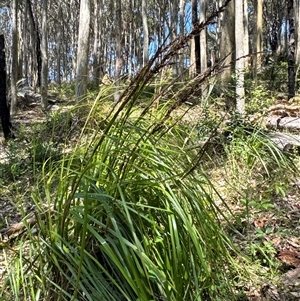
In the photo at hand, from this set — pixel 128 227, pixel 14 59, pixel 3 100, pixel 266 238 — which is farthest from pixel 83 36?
pixel 128 227

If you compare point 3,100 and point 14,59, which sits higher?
point 14,59

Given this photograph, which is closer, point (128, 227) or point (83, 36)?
point (128, 227)

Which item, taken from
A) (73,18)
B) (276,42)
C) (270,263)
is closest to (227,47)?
(270,263)

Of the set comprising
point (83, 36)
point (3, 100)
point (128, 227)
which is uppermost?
point (83, 36)

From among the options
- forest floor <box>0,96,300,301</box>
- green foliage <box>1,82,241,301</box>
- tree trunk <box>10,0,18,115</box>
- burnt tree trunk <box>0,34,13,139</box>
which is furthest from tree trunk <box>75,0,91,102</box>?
green foliage <box>1,82,241,301</box>

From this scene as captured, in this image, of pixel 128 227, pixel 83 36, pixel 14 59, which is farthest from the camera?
pixel 14 59

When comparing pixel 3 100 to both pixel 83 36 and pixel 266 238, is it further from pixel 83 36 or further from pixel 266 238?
pixel 266 238

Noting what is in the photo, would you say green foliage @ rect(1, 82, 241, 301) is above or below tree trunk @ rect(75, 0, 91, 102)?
below

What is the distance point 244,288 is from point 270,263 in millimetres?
269

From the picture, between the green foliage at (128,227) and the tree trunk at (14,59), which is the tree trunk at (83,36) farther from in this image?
the green foliage at (128,227)

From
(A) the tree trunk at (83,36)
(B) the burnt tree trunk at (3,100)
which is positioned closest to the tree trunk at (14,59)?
(B) the burnt tree trunk at (3,100)

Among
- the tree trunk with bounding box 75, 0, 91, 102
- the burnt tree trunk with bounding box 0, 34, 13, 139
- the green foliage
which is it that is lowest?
the green foliage

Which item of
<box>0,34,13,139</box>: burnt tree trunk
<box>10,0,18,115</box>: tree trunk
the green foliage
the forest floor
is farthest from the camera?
<box>10,0,18,115</box>: tree trunk

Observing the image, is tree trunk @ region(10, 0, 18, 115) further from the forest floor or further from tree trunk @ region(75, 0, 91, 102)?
the forest floor
